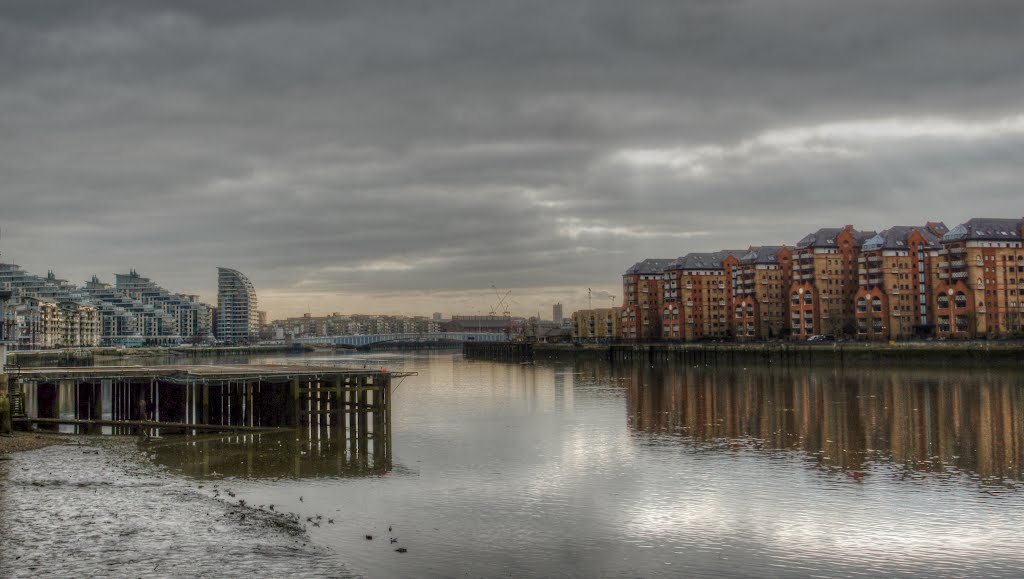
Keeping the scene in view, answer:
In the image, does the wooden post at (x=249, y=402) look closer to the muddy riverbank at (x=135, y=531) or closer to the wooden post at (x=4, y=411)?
the wooden post at (x=4, y=411)

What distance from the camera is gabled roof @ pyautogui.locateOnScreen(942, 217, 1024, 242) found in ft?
483

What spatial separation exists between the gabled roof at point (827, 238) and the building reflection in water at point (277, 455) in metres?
140

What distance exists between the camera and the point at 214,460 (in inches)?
1580

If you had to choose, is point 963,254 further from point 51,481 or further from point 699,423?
point 51,481

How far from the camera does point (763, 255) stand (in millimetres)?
189250

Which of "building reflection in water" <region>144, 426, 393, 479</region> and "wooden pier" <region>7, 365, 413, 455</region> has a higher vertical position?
"wooden pier" <region>7, 365, 413, 455</region>

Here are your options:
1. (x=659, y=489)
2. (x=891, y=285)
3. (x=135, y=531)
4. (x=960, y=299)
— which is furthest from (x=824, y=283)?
(x=135, y=531)

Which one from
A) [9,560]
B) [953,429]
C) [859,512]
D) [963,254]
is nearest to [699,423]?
[953,429]

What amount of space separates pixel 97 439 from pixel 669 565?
118 ft

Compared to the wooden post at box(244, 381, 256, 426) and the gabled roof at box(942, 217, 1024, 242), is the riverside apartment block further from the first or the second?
the wooden post at box(244, 381, 256, 426)

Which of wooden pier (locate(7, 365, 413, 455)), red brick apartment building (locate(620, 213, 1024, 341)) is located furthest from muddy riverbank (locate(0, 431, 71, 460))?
red brick apartment building (locate(620, 213, 1024, 341))

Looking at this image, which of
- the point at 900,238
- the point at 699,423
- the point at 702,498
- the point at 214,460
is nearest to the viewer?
the point at 702,498

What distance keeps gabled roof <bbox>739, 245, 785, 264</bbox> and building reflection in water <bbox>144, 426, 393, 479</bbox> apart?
152287mm

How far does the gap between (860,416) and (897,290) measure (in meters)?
107
